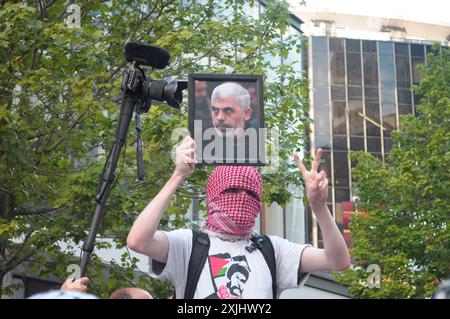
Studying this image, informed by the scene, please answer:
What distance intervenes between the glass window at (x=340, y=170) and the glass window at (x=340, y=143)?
375 millimetres

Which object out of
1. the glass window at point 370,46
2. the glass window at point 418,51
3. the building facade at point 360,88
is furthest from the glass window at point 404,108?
the glass window at point 370,46

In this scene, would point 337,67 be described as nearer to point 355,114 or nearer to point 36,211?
point 355,114

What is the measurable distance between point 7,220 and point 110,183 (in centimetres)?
573

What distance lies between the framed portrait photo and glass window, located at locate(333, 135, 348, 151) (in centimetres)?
4014

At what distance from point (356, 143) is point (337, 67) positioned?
486 centimetres

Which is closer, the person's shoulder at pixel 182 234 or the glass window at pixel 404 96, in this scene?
the person's shoulder at pixel 182 234

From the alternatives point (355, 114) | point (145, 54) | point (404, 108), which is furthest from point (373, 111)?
point (145, 54)

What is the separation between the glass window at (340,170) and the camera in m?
42.6

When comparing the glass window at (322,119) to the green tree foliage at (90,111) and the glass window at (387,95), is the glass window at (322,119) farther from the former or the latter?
the green tree foliage at (90,111)

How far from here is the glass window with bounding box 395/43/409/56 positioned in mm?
43869

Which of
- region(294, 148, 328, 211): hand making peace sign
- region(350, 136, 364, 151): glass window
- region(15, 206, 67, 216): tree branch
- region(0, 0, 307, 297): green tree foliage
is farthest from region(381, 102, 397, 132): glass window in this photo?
region(294, 148, 328, 211): hand making peace sign

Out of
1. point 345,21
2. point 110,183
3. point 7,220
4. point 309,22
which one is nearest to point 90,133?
point 7,220

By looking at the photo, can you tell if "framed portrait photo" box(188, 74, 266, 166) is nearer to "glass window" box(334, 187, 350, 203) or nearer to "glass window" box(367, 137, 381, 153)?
"glass window" box(334, 187, 350, 203)

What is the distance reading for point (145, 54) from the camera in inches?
162
